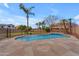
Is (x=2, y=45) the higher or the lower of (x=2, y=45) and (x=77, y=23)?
the lower

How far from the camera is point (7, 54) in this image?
3785 millimetres

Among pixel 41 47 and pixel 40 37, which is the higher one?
pixel 40 37

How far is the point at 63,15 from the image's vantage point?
3.81m

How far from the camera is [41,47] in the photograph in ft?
12.6

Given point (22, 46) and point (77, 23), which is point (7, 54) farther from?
point (77, 23)

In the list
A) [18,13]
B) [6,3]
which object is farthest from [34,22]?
[6,3]

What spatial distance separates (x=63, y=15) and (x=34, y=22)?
528 millimetres

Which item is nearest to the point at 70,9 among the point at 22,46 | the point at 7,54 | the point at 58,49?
the point at 58,49

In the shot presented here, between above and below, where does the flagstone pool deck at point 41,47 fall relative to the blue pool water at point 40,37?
below

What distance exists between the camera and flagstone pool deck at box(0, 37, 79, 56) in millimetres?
3781

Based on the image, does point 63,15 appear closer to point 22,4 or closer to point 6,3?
point 22,4

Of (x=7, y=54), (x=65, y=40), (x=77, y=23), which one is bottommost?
(x=7, y=54)

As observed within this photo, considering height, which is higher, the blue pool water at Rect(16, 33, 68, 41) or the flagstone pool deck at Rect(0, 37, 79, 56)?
the blue pool water at Rect(16, 33, 68, 41)

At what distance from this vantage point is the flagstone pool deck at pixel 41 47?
3.78 metres
